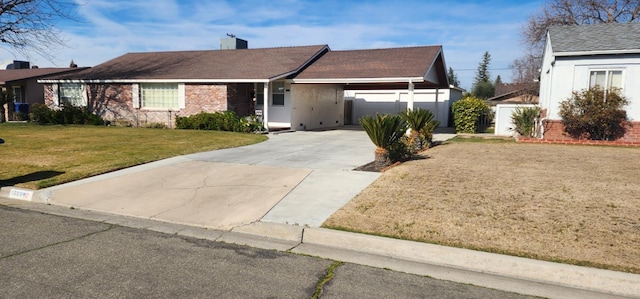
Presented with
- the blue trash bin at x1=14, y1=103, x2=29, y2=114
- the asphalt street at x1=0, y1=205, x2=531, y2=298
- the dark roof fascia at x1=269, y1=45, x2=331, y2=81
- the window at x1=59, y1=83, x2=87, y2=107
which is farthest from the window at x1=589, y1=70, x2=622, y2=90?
the blue trash bin at x1=14, y1=103, x2=29, y2=114

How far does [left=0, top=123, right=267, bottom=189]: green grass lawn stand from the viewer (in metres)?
9.25

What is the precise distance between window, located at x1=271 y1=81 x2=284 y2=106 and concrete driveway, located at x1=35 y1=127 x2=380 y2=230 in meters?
9.86

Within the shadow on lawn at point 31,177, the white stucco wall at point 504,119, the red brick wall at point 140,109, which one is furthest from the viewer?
the red brick wall at point 140,109

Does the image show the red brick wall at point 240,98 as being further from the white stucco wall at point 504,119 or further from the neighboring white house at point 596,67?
the neighboring white house at point 596,67

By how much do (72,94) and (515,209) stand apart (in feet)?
86.2

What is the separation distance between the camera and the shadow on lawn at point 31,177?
855cm

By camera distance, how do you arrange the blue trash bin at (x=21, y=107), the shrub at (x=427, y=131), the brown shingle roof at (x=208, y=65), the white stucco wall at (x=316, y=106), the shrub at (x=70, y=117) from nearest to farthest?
1. the shrub at (x=427, y=131)
2. the brown shingle roof at (x=208, y=65)
3. the white stucco wall at (x=316, y=106)
4. the shrub at (x=70, y=117)
5. the blue trash bin at (x=21, y=107)

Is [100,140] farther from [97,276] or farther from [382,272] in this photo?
[382,272]

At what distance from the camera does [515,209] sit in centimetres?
615

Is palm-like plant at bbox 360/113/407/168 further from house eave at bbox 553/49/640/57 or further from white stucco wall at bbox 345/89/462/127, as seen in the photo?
white stucco wall at bbox 345/89/462/127

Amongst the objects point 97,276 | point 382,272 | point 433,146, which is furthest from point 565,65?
point 97,276

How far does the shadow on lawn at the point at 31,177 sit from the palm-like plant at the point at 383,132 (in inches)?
272

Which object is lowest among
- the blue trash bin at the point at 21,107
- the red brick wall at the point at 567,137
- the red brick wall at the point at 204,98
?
the red brick wall at the point at 567,137

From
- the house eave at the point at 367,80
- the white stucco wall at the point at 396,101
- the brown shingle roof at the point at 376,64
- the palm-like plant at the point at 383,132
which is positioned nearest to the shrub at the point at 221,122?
the house eave at the point at 367,80
